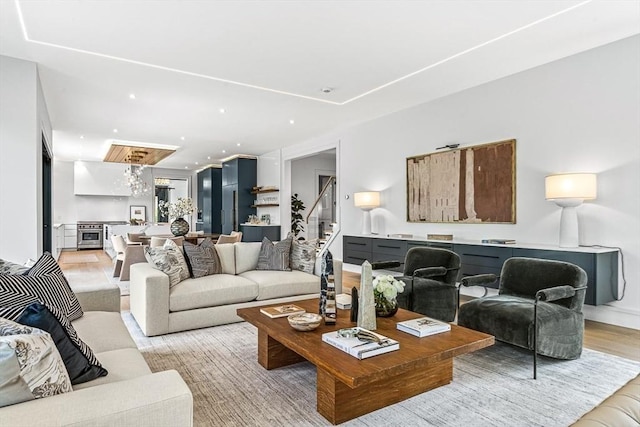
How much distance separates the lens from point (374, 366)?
1892 millimetres

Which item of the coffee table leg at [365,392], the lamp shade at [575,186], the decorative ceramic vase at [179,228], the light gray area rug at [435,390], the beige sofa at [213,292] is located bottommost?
the light gray area rug at [435,390]

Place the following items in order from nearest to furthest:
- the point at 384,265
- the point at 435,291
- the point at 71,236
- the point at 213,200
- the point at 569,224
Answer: the point at 435,291, the point at 569,224, the point at 384,265, the point at 71,236, the point at 213,200

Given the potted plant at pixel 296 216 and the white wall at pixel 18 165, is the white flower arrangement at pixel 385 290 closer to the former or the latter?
the white wall at pixel 18 165

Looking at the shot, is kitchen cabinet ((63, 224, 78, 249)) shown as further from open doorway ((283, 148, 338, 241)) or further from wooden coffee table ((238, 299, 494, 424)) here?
wooden coffee table ((238, 299, 494, 424))

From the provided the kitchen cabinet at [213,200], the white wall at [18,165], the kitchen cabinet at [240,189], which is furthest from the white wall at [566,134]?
the kitchen cabinet at [213,200]

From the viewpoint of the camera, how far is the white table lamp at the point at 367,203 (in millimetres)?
6473

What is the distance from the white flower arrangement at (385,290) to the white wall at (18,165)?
377 cm

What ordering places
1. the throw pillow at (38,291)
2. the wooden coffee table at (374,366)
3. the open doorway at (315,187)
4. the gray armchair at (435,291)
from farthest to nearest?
the open doorway at (315,187)
the gray armchair at (435,291)
the wooden coffee table at (374,366)
the throw pillow at (38,291)

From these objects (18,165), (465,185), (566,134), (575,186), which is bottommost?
(575,186)

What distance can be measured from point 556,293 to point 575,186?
167 centimetres

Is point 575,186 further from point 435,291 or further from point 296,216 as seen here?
point 296,216

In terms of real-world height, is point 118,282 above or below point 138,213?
below

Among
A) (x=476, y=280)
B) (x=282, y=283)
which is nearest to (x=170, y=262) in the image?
(x=282, y=283)

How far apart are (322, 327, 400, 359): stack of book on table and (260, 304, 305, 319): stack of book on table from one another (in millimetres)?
630
